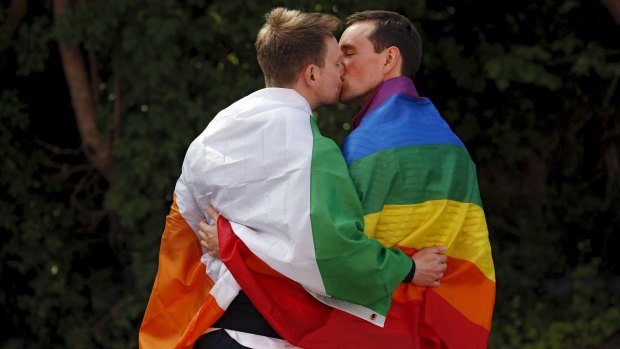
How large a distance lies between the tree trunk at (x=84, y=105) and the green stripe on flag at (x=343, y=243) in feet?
12.2

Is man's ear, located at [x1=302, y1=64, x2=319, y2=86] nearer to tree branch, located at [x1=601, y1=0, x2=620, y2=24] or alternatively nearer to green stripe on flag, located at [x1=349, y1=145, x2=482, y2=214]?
green stripe on flag, located at [x1=349, y1=145, x2=482, y2=214]

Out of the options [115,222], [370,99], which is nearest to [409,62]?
[370,99]

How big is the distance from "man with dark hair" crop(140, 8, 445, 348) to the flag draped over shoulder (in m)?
0.07

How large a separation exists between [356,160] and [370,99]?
32cm

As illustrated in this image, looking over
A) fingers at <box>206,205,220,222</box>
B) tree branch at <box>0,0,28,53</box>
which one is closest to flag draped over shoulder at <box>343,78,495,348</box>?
fingers at <box>206,205,220,222</box>

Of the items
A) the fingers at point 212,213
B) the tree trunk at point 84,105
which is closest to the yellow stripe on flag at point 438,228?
the fingers at point 212,213

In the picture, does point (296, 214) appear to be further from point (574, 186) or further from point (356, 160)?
point (574, 186)

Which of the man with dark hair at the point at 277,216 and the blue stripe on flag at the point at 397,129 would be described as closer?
the man with dark hair at the point at 277,216

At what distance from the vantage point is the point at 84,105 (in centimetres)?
637

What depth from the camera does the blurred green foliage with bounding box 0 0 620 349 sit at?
5859 millimetres

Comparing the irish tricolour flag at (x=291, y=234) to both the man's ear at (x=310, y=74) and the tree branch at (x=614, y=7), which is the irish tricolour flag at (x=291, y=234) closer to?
the man's ear at (x=310, y=74)

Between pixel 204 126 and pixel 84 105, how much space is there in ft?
3.00

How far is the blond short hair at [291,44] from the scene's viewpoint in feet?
9.65

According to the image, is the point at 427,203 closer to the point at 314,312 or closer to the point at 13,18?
the point at 314,312
